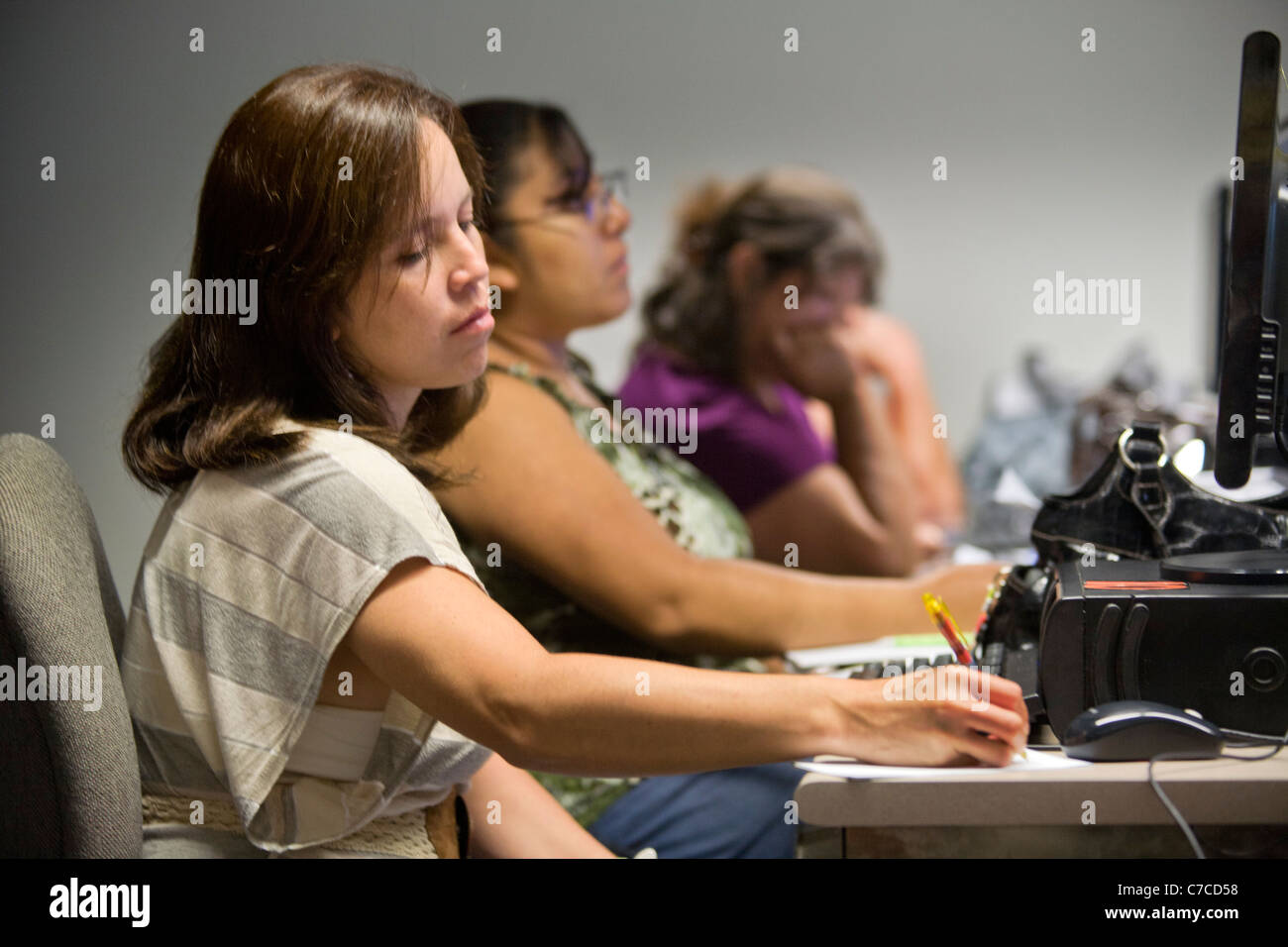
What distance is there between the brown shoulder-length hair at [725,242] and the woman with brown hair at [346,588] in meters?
1.92

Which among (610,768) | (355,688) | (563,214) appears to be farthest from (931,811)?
(563,214)

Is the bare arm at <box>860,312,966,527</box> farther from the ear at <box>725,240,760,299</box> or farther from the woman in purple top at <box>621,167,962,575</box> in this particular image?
the ear at <box>725,240,760,299</box>

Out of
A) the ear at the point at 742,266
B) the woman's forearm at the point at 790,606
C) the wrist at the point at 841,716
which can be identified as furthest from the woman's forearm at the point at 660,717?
the ear at the point at 742,266

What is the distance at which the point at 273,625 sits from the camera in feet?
2.53

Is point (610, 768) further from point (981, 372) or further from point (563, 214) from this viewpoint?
point (981, 372)

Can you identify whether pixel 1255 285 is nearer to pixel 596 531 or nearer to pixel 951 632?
pixel 951 632

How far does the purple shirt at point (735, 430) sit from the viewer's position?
2.68m

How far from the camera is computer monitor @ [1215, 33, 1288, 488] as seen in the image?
917 millimetres

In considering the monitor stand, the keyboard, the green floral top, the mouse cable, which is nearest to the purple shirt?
the green floral top

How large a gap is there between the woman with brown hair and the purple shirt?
181 cm

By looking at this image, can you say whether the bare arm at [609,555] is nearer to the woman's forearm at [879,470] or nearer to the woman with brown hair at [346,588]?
the woman with brown hair at [346,588]

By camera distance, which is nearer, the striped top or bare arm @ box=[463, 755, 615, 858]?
the striped top

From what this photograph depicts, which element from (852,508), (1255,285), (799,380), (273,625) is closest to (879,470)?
(852,508)

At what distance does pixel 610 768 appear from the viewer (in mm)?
758
